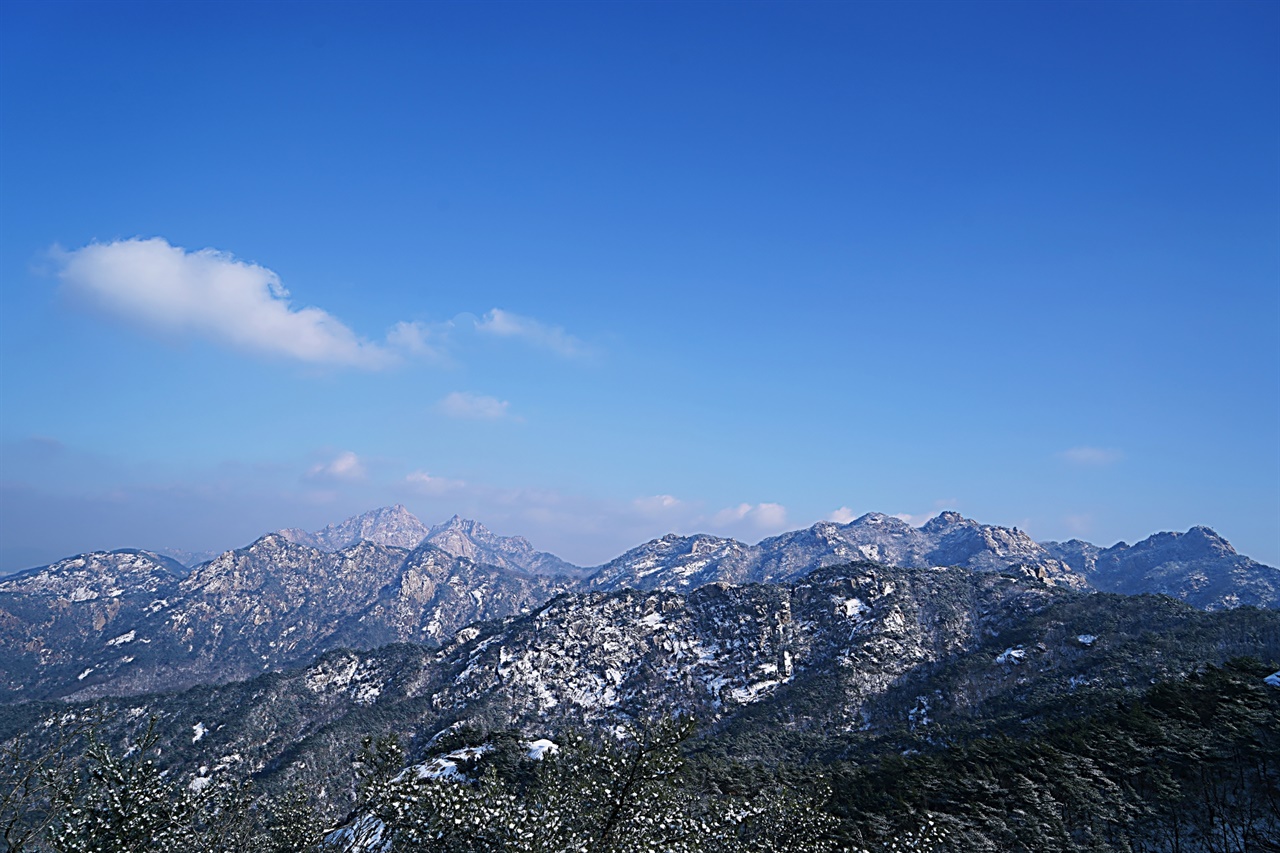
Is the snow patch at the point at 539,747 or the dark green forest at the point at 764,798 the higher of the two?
the dark green forest at the point at 764,798

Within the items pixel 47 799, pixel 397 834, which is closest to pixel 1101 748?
pixel 397 834

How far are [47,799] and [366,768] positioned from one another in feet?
81.8

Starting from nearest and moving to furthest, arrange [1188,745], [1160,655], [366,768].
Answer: [366,768] < [1188,745] < [1160,655]

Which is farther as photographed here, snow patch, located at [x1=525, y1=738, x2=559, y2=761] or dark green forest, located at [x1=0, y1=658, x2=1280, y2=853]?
snow patch, located at [x1=525, y1=738, x2=559, y2=761]

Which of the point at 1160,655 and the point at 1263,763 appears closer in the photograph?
the point at 1263,763

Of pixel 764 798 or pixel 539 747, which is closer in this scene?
pixel 764 798

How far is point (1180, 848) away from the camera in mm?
Answer: 69438

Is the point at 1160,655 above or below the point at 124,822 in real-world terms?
below

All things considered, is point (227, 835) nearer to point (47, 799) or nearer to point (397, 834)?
point (47, 799)

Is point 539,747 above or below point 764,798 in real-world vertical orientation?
below

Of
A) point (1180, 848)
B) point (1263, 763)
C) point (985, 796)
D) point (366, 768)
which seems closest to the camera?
point (366, 768)

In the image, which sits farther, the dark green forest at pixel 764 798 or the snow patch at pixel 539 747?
the snow patch at pixel 539 747

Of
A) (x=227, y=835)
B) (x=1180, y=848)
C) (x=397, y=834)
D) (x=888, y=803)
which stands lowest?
(x=227, y=835)

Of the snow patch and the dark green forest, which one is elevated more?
the dark green forest
